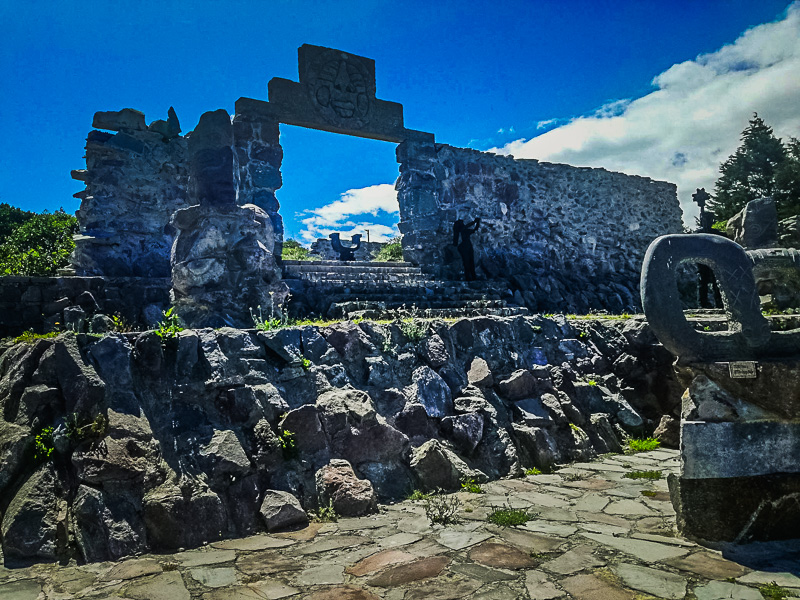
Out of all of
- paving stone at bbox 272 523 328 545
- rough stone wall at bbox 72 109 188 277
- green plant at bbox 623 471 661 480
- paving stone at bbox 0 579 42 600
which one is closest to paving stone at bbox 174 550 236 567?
paving stone at bbox 272 523 328 545

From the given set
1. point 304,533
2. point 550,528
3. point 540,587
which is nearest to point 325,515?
point 304,533

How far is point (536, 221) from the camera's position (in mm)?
14727

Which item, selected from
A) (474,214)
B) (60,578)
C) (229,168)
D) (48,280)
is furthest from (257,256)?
(474,214)

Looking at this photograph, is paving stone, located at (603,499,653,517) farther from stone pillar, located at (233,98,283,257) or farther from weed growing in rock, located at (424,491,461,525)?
stone pillar, located at (233,98,283,257)

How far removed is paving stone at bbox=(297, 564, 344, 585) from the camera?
3.04m

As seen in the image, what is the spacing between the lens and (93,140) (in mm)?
9789

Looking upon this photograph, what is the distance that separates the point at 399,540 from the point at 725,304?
106 inches

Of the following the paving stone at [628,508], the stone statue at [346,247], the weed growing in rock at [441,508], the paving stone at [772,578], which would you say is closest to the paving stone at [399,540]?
the weed growing in rock at [441,508]

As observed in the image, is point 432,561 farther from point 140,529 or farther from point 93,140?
point 93,140

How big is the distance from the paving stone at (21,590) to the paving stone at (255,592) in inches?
35.9

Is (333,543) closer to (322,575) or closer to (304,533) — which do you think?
(304,533)

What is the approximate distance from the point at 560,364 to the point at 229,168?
447cm

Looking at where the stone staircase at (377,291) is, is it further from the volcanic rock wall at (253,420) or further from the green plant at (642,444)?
the green plant at (642,444)

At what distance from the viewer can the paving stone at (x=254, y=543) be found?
12.0 ft
